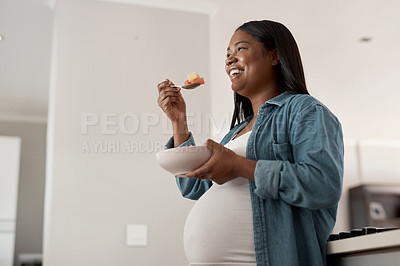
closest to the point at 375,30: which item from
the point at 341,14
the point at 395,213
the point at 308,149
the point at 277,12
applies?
the point at 341,14

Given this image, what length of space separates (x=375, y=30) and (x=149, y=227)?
210 cm

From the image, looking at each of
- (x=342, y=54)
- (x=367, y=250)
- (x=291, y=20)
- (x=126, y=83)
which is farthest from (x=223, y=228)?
(x=342, y=54)

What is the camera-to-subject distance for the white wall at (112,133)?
250 centimetres

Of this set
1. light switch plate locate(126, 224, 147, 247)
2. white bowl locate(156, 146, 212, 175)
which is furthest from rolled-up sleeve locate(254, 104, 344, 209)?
light switch plate locate(126, 224, 147, 247)

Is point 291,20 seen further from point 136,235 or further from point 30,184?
point 30,184

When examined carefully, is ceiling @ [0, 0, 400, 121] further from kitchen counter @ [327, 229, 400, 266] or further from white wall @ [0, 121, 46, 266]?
kitchen counter @ [327, 229, 400, 266]

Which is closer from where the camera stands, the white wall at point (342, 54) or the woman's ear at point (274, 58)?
the woman's ear at point (274, 58)

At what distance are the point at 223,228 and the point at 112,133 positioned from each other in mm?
1659

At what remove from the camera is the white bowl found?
1082 millimetres

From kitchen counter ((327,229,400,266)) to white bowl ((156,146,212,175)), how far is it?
0.33 meters

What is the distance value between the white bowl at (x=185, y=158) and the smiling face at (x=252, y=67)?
0.27 meters

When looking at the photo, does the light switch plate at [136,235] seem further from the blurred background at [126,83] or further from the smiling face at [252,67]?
the smiling face at [252,67]

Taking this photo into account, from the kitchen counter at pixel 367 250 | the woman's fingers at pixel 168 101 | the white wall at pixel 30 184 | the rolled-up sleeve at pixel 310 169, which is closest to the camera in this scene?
the kitchen counter at pixel 367 250

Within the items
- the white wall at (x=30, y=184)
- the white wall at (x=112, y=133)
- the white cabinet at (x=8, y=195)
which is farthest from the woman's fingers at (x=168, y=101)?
the white wall at (x=30, y=184)
